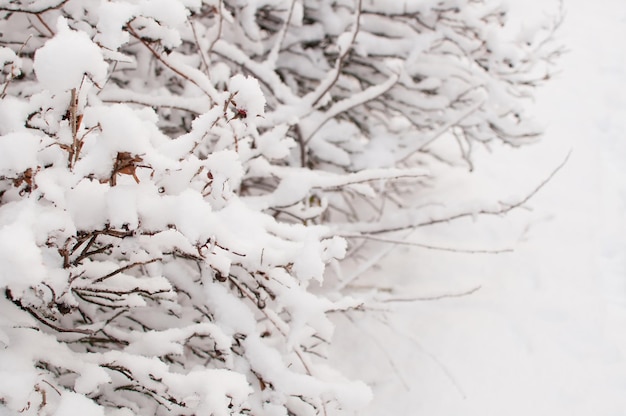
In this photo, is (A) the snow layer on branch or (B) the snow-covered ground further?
(B) the snow-covered ground

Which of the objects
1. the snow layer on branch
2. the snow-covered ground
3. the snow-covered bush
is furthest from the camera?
the snow-covered ground

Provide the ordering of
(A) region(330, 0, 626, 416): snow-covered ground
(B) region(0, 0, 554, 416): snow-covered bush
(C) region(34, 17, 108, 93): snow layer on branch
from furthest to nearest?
(A) region(330, 0, 626, 416): snow-covered ground, (B) region(0, 0, 554, 416): snow-covered bush, (C) region(34, 17, 108, 93): snow layer on branch

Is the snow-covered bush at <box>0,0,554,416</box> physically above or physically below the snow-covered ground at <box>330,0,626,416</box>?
above

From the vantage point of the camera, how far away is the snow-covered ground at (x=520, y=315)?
2.17 m

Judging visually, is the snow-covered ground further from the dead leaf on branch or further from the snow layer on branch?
the snow layer on branch

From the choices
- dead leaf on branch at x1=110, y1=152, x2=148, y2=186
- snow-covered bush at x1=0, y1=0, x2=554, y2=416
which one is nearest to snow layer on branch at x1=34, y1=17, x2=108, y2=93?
snow-covered bush at x1=0, y1=0, x2=554, y2=416

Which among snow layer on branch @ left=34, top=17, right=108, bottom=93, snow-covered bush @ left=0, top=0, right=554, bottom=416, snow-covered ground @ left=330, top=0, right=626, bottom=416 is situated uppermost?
snow layer on branch @ left=34, top=17, right=108, bottom=93

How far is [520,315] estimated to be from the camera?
2494 millimetres

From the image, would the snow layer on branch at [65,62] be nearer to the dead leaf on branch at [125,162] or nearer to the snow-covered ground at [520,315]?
the dead leaf on branch at [125,162]

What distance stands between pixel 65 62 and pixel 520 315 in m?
2.25

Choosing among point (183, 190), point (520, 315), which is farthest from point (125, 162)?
point (520, 315)

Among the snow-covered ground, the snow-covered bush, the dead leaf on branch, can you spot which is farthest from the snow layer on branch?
Answer: the snow-covered ground

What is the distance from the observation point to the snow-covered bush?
931mm

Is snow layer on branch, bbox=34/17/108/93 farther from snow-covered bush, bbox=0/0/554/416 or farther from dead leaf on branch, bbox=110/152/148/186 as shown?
dead leaf on branch, bbox=110/152/148/186
